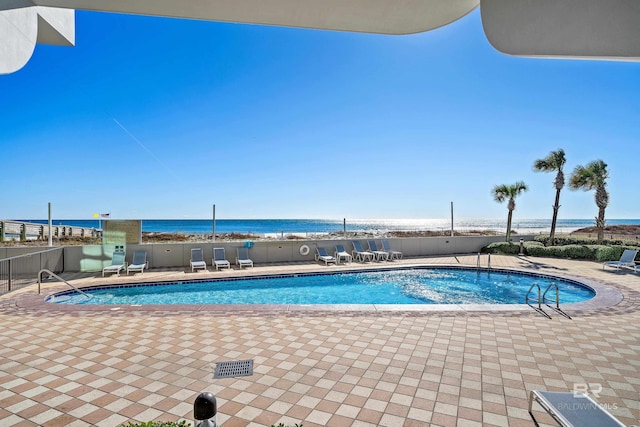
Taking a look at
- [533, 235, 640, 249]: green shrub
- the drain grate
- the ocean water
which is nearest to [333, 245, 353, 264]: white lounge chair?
the drain grate

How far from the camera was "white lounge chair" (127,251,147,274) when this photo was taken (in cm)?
858

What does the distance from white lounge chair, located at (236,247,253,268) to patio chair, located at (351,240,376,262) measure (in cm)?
391

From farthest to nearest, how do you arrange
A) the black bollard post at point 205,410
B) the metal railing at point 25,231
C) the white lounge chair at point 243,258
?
the metal railing at point 25,231
the white lounge chair at point 243,258
the black bollard post at point 205,410

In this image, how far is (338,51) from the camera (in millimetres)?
9562

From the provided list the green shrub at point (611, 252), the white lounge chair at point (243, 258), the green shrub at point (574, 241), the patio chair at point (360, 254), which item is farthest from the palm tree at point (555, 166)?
the white lounge chair at point (243, 258)

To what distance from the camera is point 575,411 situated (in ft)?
6.76

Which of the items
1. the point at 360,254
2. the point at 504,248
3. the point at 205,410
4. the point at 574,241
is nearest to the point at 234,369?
the point at 205,410

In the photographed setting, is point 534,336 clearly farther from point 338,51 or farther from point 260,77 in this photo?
point 260,77

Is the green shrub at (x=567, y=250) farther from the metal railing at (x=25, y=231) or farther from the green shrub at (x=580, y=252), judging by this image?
the metal railing at (x=25, y=231)

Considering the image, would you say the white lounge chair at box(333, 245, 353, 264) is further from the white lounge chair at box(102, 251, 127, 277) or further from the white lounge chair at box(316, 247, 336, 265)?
the white lounge chair at box(102, 251, 127, 277)

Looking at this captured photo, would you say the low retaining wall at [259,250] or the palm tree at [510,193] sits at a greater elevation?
the palm tree at [510,193]

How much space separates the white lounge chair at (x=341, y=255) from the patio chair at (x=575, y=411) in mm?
8543

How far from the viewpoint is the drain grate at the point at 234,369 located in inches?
121

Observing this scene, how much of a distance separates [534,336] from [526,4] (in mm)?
4070
